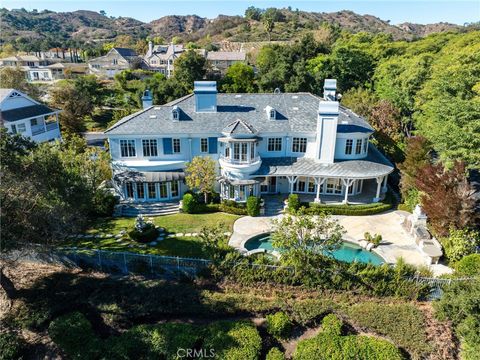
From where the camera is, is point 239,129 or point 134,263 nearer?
point 134,263

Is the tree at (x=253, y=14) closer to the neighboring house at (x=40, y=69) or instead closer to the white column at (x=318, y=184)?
the neighboring house at (x=40, y=69)

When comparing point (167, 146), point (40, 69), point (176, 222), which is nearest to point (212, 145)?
point (167, 146)

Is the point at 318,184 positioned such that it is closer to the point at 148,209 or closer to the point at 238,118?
the point at 238,118

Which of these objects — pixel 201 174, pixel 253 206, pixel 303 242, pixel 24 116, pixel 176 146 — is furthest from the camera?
pixel 24 116

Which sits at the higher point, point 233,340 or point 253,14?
point 253,14

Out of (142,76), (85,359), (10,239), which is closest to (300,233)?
(85,359)

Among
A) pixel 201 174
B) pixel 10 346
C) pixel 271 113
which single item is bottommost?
pixel 10 346

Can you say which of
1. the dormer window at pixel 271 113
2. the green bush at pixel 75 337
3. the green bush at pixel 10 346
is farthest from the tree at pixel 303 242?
the dormer window at pixel 271 113
